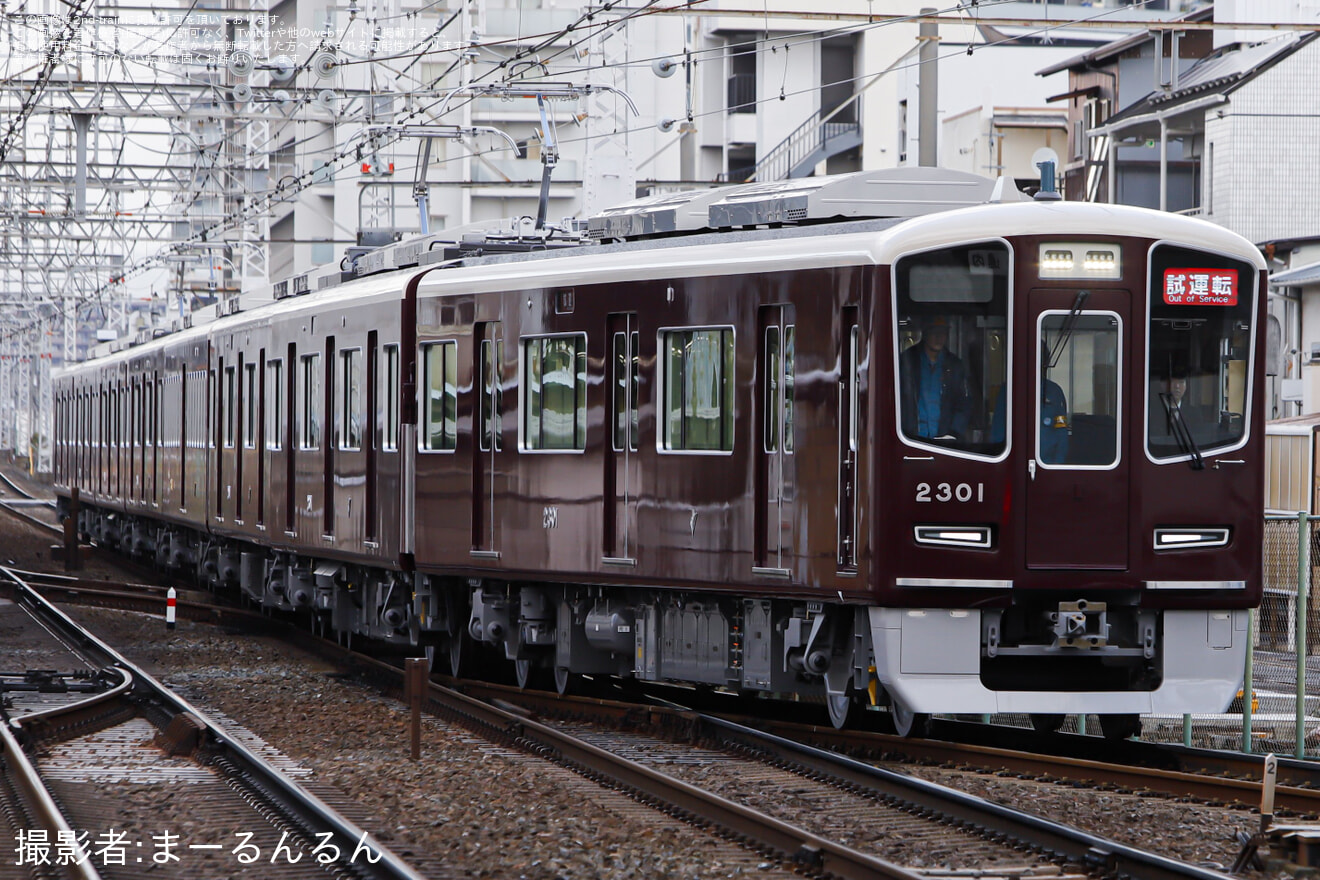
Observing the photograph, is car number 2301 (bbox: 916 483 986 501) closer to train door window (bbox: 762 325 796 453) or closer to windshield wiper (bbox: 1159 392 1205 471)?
train door window (bbox: 762 325 796 453)

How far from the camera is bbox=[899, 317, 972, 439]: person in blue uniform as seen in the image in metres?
10.1

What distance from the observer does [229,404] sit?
829 inches

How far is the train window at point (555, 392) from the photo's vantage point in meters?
12.4

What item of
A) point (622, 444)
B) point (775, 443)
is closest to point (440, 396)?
point (622, 444)

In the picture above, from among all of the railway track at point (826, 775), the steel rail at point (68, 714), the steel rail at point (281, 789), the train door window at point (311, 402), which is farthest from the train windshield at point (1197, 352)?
the train door window at point (311, 402)

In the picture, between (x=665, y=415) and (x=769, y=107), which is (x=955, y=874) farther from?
(x=769, y=107)

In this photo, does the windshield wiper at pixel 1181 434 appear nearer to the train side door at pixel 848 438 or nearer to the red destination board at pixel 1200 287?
the red destination board at pixel 1200 287

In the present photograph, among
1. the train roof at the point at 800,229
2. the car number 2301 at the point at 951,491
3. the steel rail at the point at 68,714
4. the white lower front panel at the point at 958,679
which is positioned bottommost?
the steel rail at the point at 68,714

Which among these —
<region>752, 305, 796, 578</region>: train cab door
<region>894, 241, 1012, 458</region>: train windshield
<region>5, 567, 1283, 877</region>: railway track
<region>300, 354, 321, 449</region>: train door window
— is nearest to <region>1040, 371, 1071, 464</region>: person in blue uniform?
<region>894, 241, 1012, 458</region>: train windshield

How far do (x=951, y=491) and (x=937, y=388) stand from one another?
0.54 meters

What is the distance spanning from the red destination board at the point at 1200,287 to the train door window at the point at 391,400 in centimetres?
648

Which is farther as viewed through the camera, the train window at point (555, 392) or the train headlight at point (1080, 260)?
the train window at point (555, 392)

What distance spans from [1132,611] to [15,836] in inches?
225

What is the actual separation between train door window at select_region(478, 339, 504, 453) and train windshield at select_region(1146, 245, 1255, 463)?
4.74m
